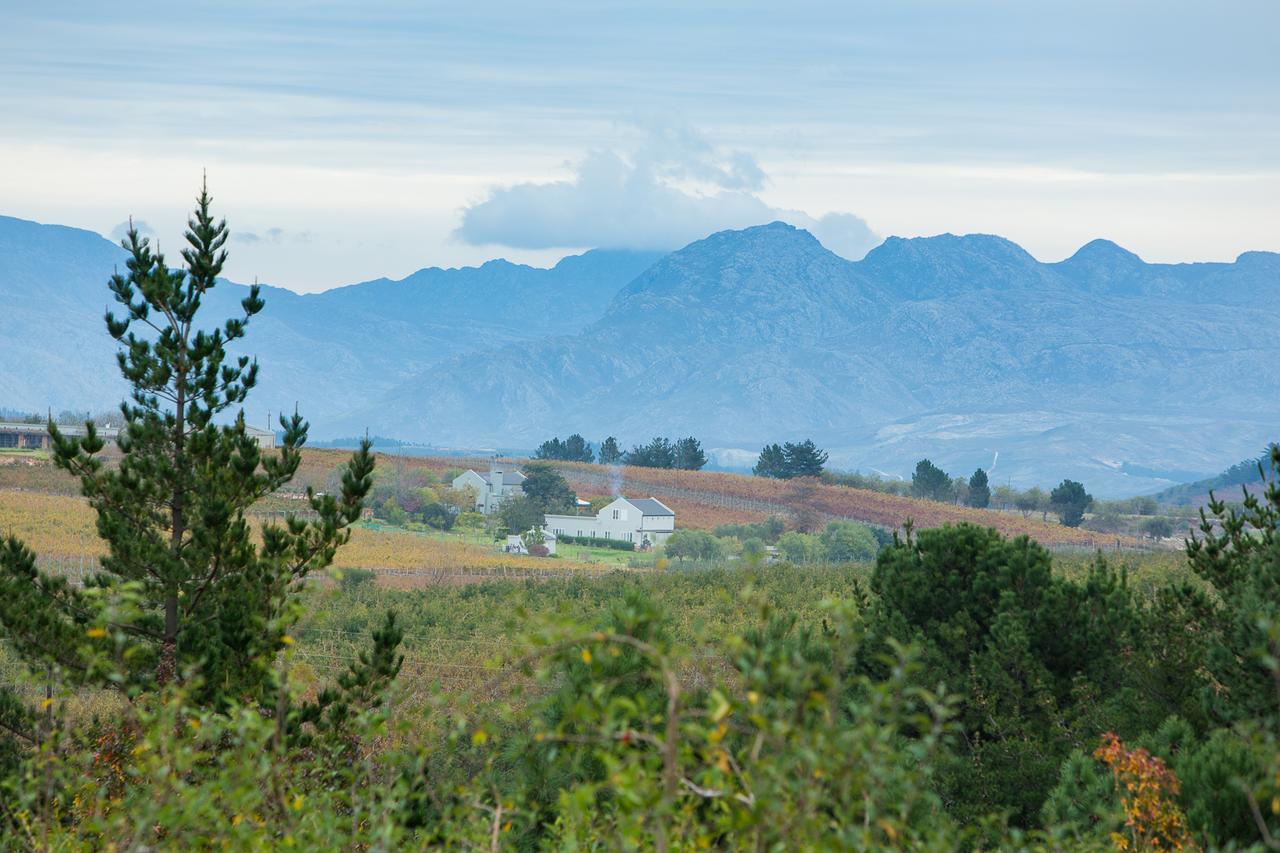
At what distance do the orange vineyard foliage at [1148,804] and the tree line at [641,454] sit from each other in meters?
134

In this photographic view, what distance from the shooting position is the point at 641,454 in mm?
155125

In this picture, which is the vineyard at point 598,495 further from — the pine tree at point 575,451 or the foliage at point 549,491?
the pine tree at point 575,451

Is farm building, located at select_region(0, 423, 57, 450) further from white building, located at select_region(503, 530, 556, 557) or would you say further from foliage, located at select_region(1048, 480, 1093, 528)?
foliage, located at select_region(1048, 480, 1093, 528)

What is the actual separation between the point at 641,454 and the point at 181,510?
13884 cm

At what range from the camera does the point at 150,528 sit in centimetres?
1631

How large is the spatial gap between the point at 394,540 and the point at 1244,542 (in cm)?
7060

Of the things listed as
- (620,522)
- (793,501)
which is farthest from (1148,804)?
(793,501)

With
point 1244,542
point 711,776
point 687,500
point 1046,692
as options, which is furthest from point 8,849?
point 687,500

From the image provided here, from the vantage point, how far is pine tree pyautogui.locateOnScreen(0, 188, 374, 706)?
15312 mm

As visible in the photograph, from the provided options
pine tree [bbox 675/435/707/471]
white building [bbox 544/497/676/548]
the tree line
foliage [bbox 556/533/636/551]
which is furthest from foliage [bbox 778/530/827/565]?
pine tree [bbox 675/435/707/471]

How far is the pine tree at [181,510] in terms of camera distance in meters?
15.3

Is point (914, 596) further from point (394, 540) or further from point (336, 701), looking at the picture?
point (394, 540)

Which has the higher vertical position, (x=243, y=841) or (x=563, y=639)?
(x=563, y=639)

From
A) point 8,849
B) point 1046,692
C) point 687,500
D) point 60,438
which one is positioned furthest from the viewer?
point 687,500
